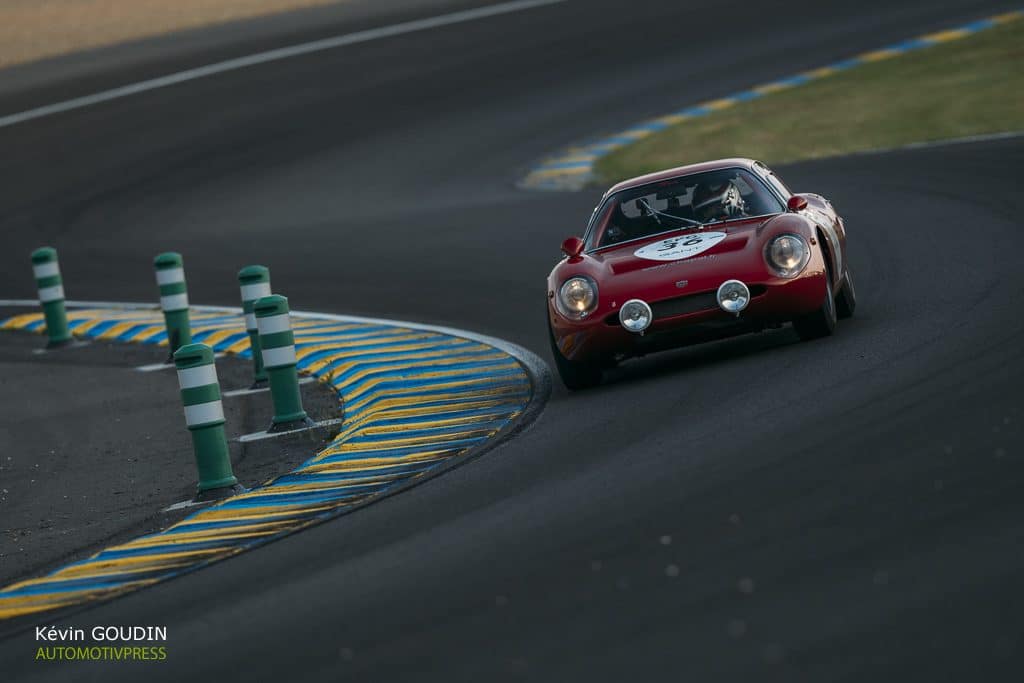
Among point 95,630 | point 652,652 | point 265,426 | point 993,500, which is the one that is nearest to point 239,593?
point 95,630

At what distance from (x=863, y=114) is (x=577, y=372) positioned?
43.8 ft

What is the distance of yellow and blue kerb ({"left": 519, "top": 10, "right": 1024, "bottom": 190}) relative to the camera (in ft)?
69.9

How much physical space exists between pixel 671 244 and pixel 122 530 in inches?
139

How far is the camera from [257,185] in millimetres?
24125

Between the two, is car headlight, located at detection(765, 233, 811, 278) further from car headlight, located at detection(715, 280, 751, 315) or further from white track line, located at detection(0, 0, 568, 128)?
white track line, located at detection(0, 0, 568, 128)

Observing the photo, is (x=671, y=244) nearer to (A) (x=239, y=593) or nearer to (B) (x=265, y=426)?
(B) (x=265, y=426)

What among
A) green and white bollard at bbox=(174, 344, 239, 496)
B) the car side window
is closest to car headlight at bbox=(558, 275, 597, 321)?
the car side window

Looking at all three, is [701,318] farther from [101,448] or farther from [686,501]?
[101,448]

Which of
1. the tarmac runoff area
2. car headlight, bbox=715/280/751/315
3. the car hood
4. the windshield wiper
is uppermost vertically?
the windshield wiper

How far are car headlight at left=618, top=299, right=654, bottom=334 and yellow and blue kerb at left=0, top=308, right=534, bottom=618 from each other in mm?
801

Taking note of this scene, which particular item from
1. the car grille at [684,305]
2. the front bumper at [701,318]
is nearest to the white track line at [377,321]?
the front bumper at [701,318]

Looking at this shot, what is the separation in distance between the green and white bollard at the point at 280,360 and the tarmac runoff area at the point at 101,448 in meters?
0.21

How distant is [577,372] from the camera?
9.56 m

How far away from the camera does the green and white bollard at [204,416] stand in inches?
348
